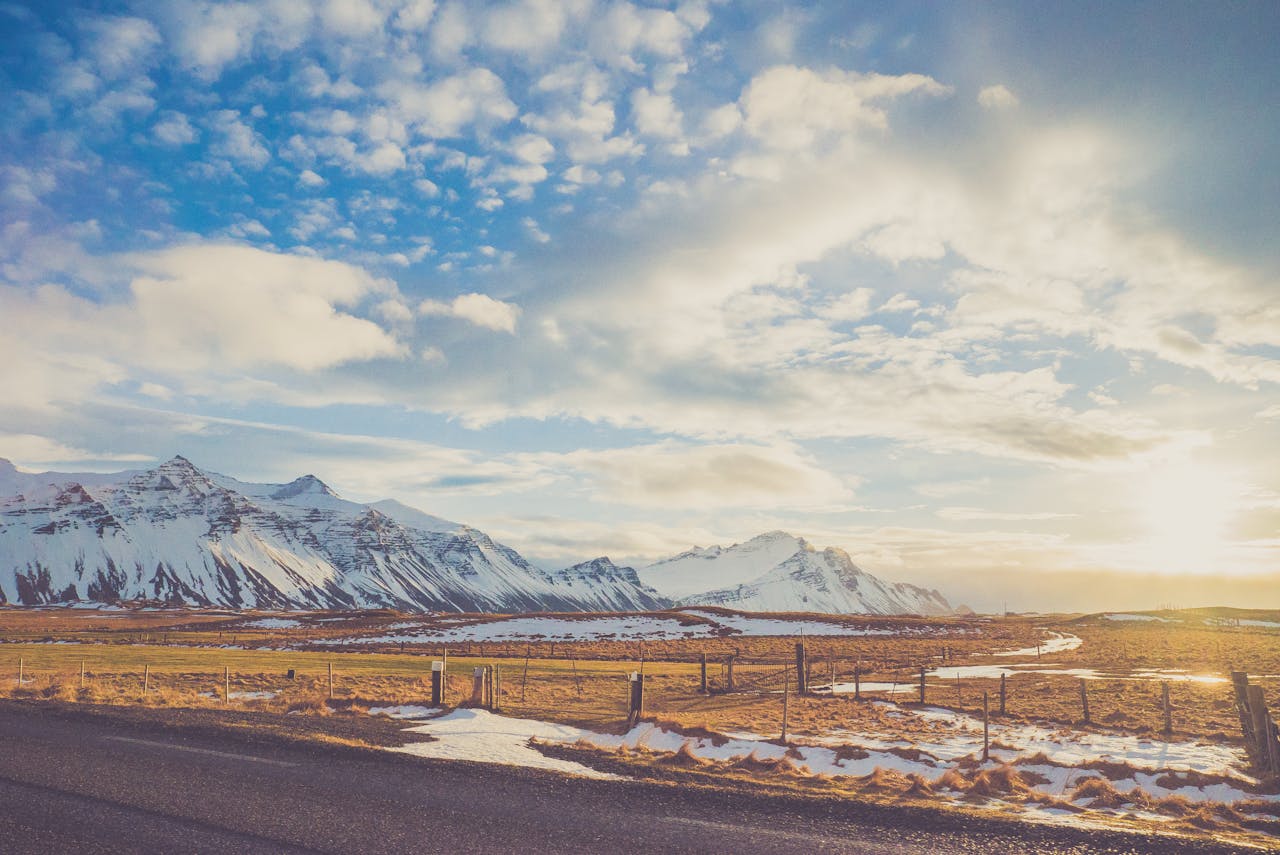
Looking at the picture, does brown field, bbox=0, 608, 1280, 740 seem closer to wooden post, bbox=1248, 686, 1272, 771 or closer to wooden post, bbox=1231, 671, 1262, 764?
wooden post, bbox=1231, 671, 1262, 764

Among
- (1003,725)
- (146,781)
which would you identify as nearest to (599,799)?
(146,781)

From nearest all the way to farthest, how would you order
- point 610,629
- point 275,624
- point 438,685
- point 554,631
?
point 438,685, point 554,631, point 610,629, point 275,624

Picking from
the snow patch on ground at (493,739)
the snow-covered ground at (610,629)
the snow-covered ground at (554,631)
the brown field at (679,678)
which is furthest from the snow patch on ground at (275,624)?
the snow patch on ground at (493,739)

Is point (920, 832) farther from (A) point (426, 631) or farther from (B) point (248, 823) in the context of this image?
(A) point (426, 631)

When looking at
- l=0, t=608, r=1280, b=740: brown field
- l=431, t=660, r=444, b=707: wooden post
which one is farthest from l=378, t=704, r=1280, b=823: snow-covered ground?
l=0, t=608, r=1280, b=740: brown field

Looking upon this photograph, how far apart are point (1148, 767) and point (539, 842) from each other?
20793 millimetres

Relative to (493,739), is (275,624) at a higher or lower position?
lower

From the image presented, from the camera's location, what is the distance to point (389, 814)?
1127 cm

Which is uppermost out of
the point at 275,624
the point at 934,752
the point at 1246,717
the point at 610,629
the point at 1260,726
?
the point at 1260,726

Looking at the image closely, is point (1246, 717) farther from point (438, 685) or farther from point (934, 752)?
point (438, 685)

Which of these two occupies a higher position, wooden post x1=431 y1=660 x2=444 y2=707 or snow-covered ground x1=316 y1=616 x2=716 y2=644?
wooden post x1=431 y1=660 x2=444 y2=707

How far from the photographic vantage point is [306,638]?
10256 cm

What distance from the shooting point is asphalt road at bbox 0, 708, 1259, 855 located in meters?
9.98

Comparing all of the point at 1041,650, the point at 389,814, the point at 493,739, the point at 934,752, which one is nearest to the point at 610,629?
the point at 1041,650
